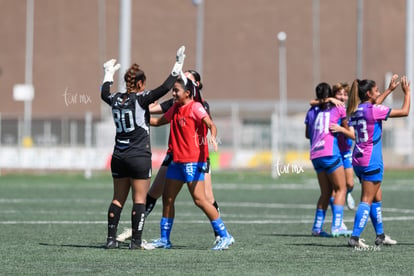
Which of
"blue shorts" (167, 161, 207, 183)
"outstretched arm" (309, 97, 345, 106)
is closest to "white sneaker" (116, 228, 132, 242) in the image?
"blue shorts" (167, 161, 207, 183)

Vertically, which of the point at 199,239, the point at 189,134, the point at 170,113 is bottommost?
the point at 199,239

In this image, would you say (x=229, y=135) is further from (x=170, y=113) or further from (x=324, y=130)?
(x=170, y=113)

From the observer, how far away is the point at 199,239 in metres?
15.1

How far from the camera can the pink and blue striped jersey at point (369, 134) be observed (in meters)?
13.9

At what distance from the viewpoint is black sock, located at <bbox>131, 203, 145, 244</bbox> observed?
43.9ft

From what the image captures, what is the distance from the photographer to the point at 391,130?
4659cm

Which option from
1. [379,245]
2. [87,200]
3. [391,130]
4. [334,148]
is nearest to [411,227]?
[334,148]

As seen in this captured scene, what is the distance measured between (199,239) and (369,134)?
9.47 ft

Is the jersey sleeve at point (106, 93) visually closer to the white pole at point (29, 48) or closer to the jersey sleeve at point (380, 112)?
the jersey sleeve at point (380, 112)

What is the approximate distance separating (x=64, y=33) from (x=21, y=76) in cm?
425

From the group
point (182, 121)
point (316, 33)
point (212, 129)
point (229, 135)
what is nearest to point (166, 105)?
point (182, 121)

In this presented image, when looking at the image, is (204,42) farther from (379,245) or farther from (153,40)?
(379,245)

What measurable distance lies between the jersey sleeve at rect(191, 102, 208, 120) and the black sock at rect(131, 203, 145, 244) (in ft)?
4.35

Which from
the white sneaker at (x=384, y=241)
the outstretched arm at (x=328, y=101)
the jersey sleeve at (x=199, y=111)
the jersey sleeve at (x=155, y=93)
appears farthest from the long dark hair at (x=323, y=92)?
the jersey sleeve at (x=155, y=93)
